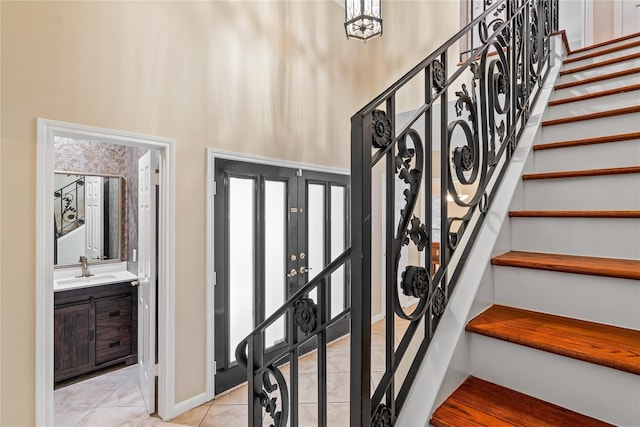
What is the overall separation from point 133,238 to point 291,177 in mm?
2021

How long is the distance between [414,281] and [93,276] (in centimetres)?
385

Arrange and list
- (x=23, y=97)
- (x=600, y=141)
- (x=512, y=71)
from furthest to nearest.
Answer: (x=23, y=97) → (x=512, y=71) → (x=600, y=141)

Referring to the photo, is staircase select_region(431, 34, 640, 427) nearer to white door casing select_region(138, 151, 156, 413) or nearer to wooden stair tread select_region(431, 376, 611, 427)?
wooden stair tread select_region(431, 376, 611, 427)

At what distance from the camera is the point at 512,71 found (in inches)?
64.7

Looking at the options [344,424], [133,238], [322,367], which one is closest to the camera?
[322,367]

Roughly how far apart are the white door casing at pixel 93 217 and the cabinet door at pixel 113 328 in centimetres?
76

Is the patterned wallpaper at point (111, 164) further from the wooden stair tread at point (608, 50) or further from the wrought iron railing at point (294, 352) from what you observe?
the wooden stair tread at point (608, 50)

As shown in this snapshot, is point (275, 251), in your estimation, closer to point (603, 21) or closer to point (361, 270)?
point (361, 270)

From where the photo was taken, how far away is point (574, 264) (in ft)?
3.57

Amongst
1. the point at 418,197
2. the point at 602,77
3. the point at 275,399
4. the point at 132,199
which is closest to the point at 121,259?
the point at 132,199

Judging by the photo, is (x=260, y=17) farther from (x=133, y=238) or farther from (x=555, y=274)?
(x=555, y=274)

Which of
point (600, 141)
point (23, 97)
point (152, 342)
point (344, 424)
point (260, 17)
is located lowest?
point (344, 424)

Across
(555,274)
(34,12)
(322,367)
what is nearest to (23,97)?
(34,12)

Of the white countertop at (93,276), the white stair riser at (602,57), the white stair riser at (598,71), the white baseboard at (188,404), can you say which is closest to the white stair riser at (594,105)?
the white stair riser at (598,71)
